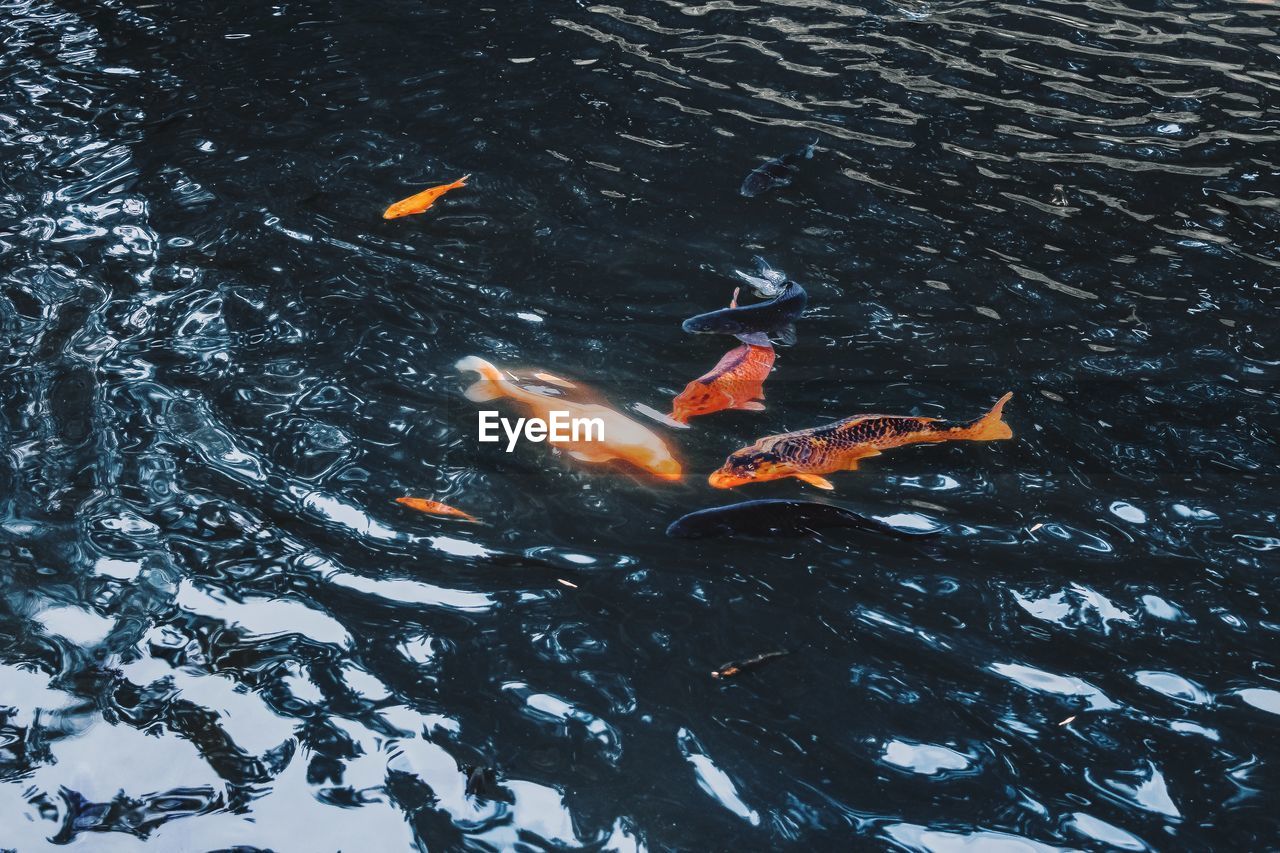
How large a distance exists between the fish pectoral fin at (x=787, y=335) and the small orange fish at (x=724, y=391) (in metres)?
0.32

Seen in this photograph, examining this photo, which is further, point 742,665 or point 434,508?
point 434,508

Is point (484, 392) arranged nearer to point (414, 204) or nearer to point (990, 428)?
point (414, 204)

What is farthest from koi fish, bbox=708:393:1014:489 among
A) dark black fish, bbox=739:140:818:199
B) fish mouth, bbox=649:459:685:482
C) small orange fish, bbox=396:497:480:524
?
dark black fish, bbox=739:140:818:199

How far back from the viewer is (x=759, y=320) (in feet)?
14.2

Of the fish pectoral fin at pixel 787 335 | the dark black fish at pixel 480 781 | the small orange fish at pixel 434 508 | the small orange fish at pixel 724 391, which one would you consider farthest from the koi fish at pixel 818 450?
the dark black fish at pixel 480 781

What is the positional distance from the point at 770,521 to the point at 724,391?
0.73 metres

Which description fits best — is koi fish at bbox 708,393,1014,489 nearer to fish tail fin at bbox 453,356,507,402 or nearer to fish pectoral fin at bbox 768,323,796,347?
fish pectoral fin at bbox 768,323,796,347

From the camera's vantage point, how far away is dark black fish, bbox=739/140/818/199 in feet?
18.1

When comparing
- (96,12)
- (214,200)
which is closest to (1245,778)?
(214,200)

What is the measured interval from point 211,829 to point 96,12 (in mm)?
7102

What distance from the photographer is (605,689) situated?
300 centimetres

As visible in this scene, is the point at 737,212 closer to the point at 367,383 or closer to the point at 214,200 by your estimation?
the point at 367,383

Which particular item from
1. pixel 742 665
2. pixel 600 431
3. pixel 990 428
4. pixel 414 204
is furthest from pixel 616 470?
pixel 414 204

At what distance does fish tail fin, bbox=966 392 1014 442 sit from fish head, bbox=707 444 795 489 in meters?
0.79
